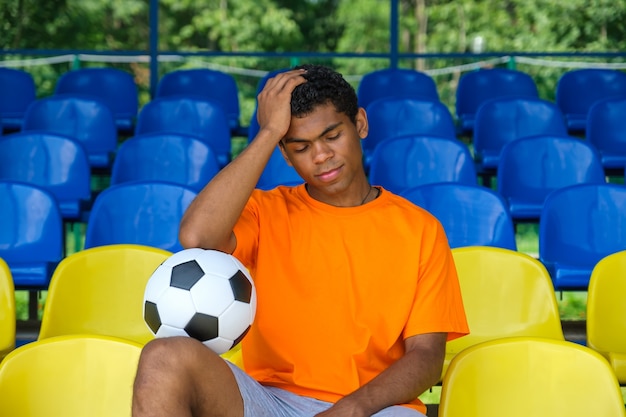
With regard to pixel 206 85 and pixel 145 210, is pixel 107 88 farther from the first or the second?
pixel 145 210

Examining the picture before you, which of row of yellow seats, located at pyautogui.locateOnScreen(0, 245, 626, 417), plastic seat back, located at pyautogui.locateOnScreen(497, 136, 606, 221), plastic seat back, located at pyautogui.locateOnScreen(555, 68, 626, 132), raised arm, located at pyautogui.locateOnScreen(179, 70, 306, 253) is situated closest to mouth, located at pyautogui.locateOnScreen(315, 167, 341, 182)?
raised arm, located at pyautogui.locateOnScreen(179, 70, 306, 253)

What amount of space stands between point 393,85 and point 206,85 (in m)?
1.25

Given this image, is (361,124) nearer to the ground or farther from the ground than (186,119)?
farther from the ground

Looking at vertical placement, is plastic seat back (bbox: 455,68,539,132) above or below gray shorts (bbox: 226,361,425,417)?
above

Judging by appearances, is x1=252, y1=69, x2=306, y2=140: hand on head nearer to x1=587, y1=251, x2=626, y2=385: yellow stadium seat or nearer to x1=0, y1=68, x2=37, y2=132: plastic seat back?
x1=587, y1=251, x2=626, y2=385: yellow stadium seat

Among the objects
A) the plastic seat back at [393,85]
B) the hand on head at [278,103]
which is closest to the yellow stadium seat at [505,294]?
the hand on head at [278,103]

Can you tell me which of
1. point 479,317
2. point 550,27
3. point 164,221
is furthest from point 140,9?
point 479,317

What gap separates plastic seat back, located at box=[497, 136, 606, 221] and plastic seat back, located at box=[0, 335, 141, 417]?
118 inches

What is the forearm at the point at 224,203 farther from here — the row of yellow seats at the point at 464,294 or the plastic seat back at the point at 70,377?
the row of yellow seats at the point at 464,294

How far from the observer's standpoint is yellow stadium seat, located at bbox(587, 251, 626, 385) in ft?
9.92

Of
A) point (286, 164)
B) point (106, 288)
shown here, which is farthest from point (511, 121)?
point (106, 288)

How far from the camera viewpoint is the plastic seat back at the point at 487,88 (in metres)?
6.61

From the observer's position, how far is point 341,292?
2285 millimetres

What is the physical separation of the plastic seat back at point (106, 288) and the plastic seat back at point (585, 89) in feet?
14.1
